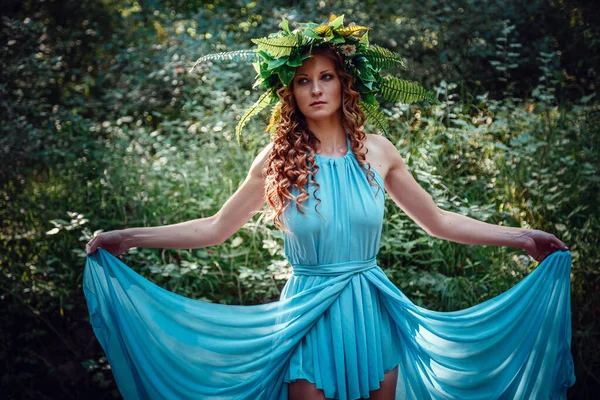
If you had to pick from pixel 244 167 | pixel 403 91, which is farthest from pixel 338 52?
pixel 244 167

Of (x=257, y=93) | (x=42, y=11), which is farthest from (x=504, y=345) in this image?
(x=42, y=11)

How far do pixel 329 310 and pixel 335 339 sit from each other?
12cm

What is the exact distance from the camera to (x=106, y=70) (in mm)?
6902

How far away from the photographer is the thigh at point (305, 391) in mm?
2189

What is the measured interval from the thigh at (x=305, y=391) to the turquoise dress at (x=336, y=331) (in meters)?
0.03

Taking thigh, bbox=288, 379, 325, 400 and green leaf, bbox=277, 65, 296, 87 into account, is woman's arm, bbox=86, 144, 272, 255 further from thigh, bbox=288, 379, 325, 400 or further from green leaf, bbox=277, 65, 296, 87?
thigh, bbox=288, 379, 325, 400

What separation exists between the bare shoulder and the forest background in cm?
118

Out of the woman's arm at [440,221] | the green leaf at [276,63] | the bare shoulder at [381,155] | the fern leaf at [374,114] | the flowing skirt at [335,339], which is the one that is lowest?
the flowing skirt at [335,339]

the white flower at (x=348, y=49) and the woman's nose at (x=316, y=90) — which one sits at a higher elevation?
the white flower at (x=348, y=49)

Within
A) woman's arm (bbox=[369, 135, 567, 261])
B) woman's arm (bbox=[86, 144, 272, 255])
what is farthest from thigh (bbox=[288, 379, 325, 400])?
woman's arm (bbox=[369, 135, 567, 261])

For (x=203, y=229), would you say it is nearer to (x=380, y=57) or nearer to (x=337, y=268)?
(x=337, y=268)

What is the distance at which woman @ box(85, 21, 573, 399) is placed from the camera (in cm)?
227

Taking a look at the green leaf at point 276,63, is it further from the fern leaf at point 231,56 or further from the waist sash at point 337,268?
the waist sash at point 337,268

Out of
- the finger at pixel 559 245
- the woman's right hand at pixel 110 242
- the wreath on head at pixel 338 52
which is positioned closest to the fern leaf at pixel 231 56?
the wreath on head at pixel 338 52
